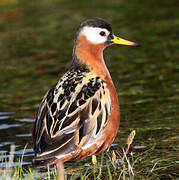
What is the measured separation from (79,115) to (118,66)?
26.3ft

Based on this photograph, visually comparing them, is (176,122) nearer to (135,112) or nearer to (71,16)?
(135,112)

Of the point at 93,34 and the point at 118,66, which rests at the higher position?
the point at 118,66

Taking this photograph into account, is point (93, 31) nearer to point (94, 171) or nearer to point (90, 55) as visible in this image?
point (90, 55)

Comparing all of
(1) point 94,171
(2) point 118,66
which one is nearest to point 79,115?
(1) point 94,171

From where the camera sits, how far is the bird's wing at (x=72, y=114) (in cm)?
725

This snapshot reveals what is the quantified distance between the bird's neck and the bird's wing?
10.9 inches

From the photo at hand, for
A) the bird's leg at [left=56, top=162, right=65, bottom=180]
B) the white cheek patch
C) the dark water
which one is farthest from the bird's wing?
the dark water

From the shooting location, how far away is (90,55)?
28.7 feet

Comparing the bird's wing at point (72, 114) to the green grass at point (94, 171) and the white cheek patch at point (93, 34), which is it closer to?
the green grass at point (94, 171)

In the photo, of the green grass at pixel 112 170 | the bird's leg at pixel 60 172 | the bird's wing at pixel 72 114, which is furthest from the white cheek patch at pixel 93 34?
the bird's leg at pixel 60 172

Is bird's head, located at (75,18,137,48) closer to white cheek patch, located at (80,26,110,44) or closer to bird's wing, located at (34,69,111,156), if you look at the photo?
white cheek patch, located at (80,26,110,44)

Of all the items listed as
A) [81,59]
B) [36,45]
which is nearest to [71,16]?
[36,45]

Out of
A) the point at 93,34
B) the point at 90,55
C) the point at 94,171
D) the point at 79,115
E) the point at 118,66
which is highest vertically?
the point at 118,66

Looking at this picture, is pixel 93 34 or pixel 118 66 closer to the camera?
pixel 93 34
